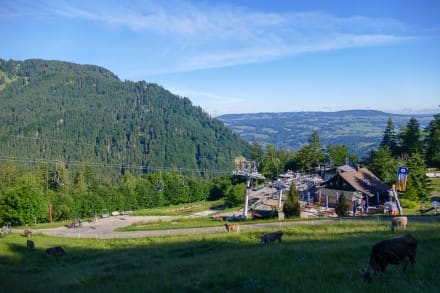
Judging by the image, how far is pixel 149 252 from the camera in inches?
931

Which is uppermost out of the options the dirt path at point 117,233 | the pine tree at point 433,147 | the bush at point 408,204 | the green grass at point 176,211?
the pine tree at point 433,147

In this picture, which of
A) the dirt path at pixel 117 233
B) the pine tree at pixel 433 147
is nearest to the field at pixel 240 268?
the dirt path at pixel 117 233

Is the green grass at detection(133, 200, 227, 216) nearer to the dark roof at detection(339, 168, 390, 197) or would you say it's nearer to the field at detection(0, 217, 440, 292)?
the dark roof at detection(339, 168, 390, 197)

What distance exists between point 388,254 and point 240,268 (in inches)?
221

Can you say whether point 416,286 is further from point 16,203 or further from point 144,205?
point 144,205

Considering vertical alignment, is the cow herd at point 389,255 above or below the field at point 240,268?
above

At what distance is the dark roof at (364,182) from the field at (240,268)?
27981 mm

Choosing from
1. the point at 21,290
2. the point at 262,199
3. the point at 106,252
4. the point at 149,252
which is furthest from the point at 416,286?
the point at 262,199

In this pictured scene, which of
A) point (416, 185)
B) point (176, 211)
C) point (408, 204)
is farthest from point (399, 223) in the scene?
point (176, 211)

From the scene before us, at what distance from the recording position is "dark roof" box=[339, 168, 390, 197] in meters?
52.2

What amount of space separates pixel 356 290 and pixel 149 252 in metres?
18.2

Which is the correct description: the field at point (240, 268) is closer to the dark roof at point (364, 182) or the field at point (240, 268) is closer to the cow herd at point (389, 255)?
the cow herd at point (389, 255)

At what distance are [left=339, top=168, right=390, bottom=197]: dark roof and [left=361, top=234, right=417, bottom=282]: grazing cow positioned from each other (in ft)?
148

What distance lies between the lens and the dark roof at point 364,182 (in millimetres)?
52188
